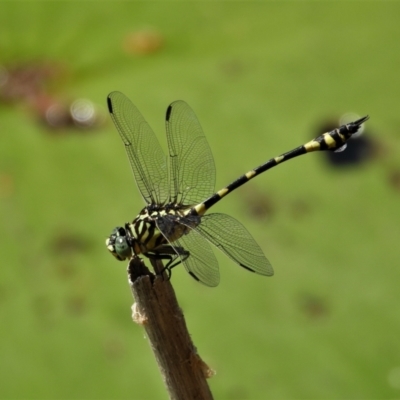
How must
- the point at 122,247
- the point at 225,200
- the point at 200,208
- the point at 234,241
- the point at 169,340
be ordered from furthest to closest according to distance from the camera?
the point at 225,200
the point at 200,208
the point at 234,241
the point at 122,247
the point at 169,340

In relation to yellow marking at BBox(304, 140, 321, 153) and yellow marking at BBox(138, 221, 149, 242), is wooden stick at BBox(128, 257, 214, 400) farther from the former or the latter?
yellow marking at BBox(304, 140, 321, 153)

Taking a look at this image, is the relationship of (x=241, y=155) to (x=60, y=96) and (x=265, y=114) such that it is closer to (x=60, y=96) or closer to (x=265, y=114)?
(x=265, y=114)

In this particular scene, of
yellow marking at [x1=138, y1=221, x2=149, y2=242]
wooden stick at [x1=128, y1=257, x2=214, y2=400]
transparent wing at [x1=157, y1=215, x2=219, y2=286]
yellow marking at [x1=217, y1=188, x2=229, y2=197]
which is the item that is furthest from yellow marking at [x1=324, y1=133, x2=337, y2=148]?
wooden stick at [x1=128, y1=257, x2=214, y2=400]

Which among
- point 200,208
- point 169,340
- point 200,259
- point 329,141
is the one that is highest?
point 329,141

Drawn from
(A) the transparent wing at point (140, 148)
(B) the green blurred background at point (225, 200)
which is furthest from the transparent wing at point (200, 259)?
(B) the green blurred background at point (225, 200)

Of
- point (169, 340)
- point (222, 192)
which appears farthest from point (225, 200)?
point (169, 340)

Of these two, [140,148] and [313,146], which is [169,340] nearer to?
[140,148]

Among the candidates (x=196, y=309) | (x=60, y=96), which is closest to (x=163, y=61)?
(x=60, y=96)
